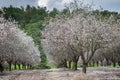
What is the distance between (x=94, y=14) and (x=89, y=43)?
692 centimetres

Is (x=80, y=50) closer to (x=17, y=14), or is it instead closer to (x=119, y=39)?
(x=119, y=39)

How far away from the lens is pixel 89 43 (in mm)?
47750

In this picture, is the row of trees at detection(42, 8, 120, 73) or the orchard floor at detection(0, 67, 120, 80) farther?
the row of trees at detection(42, 8, 120, 73)

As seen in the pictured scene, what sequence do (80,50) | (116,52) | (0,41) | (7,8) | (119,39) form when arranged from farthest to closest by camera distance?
1. (7,8)
2. (116,52)
3. (119,39)
4. (0,41)
5. (80,50)

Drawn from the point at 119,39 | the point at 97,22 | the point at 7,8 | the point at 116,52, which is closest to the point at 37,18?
the point at 7,8

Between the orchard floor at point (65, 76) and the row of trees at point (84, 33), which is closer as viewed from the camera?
the orchard floor at point (65, 76)

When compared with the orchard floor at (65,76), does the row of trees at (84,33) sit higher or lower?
higher

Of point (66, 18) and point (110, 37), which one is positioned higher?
point (66, 18)

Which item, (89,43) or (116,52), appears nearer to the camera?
(89,43)

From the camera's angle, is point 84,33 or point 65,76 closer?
point 65,76

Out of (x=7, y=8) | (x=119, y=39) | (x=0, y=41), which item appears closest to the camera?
(x=0, y=41)

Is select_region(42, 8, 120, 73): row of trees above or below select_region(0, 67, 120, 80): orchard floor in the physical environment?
above

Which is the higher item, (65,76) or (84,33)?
(84,33)

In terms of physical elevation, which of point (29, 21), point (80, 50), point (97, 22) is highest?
point (29, 21)
